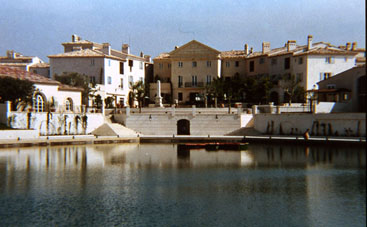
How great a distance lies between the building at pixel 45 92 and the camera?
51.0m

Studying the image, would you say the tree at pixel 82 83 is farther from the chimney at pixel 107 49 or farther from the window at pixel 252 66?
the window at pixel 252 66

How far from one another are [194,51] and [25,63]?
115ft

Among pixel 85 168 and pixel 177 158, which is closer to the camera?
pixel 85 168

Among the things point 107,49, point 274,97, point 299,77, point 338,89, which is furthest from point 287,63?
point 107,49

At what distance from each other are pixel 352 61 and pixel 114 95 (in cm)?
3921

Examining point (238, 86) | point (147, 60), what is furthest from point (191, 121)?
point (147, 60)

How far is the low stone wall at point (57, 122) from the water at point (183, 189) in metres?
7.93

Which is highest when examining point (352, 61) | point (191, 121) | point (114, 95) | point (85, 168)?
point (352, 61)

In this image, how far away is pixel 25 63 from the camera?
264 feet

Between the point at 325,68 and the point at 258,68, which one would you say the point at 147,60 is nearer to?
the point at 258,68

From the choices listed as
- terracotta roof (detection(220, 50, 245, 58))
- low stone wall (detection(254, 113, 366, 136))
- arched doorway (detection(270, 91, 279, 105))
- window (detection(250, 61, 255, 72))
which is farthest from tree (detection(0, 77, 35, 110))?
window (detection(250, 61, 255, 72))

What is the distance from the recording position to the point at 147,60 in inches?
3204

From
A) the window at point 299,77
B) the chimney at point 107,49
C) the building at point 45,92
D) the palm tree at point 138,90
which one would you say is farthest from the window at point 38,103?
the window at point 299,77

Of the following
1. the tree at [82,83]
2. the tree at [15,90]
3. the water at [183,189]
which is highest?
the tree at [82,83]
